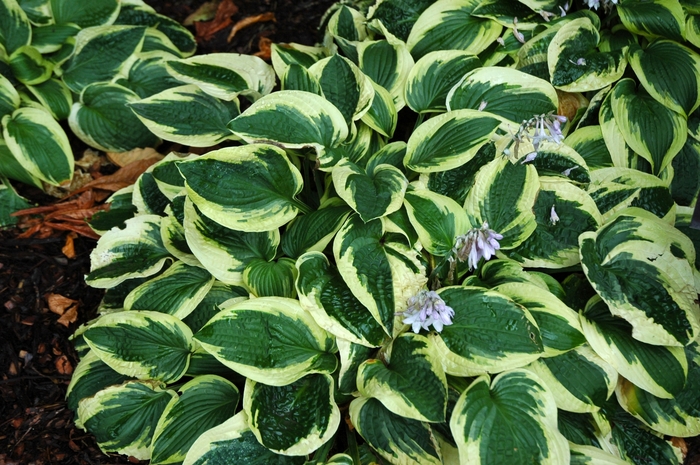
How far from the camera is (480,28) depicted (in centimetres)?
260

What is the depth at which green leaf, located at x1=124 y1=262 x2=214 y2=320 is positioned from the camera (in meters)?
2.10

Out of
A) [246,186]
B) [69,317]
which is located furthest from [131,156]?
[246,186]

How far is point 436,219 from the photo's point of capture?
6.61ft

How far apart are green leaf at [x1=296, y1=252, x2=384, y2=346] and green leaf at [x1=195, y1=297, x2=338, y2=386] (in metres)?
0.06

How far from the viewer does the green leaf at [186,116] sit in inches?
93.0

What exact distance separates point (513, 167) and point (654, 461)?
0.98 m

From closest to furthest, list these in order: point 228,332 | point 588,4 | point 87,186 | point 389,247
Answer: point 228,332, point 389,247, point 588,4, point 87,186

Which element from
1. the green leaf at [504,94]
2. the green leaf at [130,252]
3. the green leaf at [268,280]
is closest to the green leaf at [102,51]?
the green leaf at [130,252]

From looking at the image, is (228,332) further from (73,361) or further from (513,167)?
(513,167)

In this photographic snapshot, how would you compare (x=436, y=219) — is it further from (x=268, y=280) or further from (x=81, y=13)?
(x=81, y=13)

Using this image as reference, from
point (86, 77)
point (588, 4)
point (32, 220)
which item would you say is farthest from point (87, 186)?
point (588, 4)

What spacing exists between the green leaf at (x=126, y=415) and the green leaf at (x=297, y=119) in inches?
33.7

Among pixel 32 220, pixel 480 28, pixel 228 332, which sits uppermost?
pixel 480 28

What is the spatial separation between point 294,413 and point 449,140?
3.19 ft
